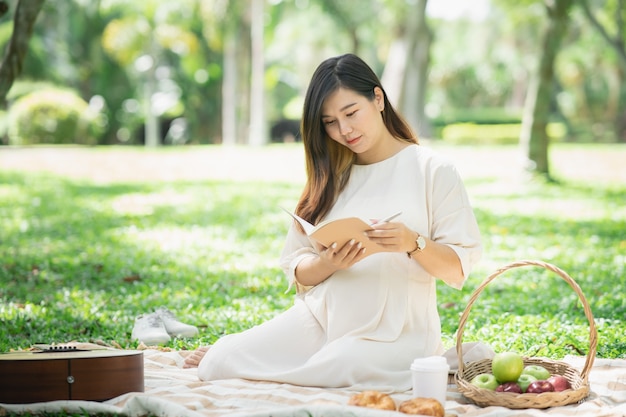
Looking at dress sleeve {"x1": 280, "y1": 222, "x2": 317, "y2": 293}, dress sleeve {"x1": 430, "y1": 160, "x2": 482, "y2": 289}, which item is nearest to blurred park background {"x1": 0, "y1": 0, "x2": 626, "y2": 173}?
dress sleeve {"x1": 280, "y1": 222, "x2": 317, "y2": 293}

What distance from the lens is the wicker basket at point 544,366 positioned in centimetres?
383

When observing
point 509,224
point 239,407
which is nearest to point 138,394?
point 239,407

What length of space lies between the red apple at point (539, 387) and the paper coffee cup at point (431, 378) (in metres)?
0.41

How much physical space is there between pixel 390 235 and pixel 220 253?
19.2ft

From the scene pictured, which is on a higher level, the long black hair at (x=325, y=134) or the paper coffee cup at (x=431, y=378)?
the long black hair at (x=325, y=134)

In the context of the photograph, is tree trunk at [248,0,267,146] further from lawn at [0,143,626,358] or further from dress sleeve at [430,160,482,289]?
dress sleeve at [430,160,482,289]

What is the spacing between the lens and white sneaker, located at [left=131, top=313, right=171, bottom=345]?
5.63m

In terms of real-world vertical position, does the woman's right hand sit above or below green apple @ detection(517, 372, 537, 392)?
above

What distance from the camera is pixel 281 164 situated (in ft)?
70.5

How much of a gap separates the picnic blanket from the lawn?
52.7 inches

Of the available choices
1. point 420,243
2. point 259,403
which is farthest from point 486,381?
point 259,403

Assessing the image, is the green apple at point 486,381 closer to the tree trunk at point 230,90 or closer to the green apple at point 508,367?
the green apple at point 508,367

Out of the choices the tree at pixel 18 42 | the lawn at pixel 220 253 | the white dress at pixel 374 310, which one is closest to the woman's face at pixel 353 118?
the white dress at pixel 374 310

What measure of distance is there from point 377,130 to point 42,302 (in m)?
3.67
